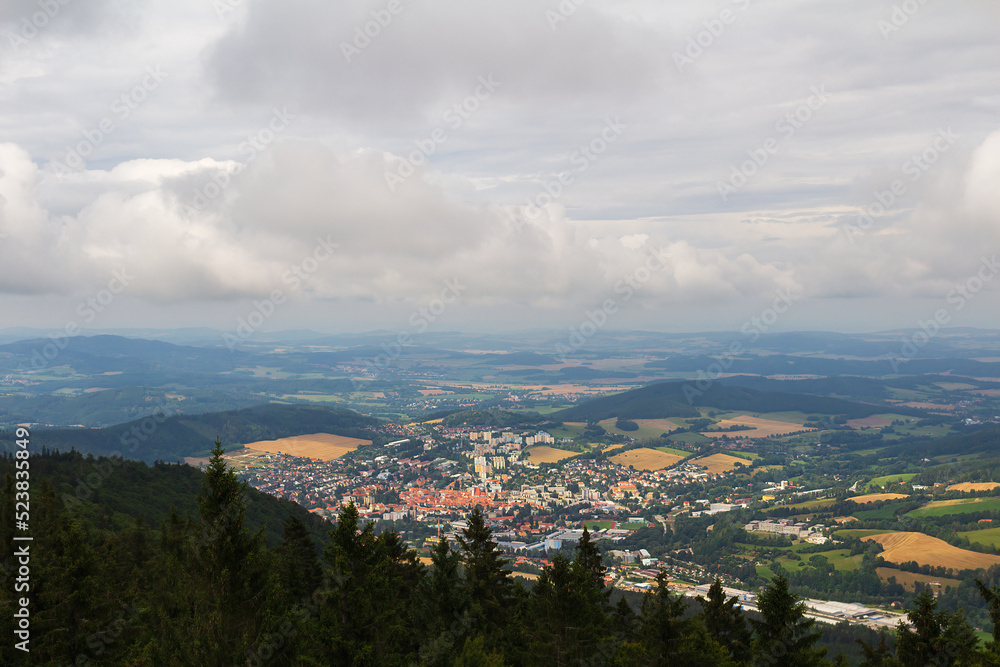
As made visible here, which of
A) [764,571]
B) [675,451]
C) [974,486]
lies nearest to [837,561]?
[764,571]

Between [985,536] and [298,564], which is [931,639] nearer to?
[298,564]

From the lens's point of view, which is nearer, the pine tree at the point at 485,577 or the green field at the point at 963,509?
the pine tree at the point at 485,577

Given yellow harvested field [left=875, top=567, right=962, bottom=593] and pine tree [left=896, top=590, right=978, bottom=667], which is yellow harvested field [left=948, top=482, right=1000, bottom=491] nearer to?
yellow harvested field [left=875, top=567, right=962, bottom=593]

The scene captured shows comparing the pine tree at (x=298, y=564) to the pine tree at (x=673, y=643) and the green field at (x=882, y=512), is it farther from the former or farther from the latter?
the green field at (x=882, y=512)

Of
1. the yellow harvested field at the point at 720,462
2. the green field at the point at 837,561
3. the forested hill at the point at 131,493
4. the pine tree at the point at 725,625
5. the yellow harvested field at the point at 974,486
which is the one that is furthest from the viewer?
the yellow harvested field at the point at 720,462

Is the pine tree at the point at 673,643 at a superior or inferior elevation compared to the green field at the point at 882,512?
superior

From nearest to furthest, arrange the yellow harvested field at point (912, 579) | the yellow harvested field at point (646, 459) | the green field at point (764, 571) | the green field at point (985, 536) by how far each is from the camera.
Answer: the yellow harvested field at point (912, 579), the green field at point (764, 571), the green field at point (985, 536), the yellow harvested field at point (646, 459)

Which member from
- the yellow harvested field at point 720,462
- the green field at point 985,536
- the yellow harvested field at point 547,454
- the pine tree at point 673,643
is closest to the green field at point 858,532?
the green field at point 985,536
